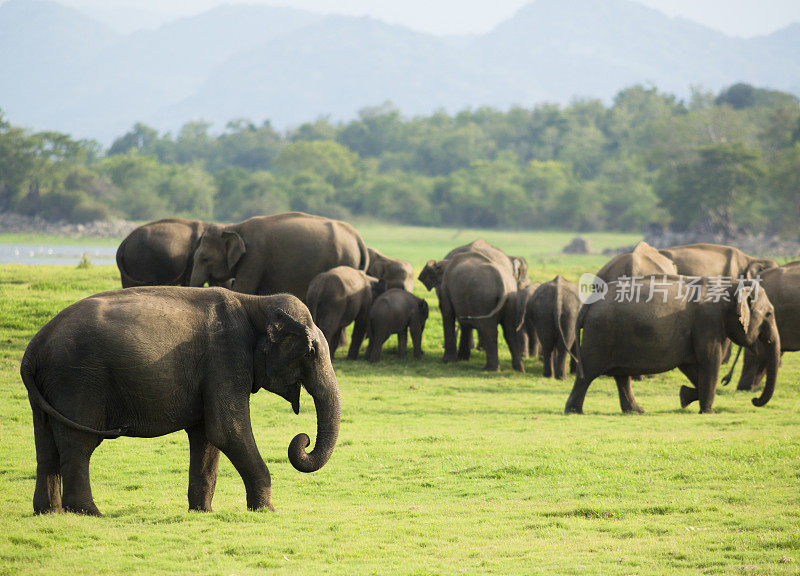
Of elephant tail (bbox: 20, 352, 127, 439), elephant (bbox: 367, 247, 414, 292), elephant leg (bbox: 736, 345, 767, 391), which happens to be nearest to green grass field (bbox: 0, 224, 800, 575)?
elephant tail (bbox: 20, 352, 127, 439)

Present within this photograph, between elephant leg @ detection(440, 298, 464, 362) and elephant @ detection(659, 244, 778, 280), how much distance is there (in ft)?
13.9

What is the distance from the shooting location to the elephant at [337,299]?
1576 cm

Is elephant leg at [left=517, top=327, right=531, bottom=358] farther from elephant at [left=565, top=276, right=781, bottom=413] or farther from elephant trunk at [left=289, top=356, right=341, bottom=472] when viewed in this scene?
elephant trunk at [left=289, top=356, right=341, bottom=472]

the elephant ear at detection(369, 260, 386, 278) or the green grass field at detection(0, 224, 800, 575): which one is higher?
the elephant ear at detection(369, 260, 386, 278)

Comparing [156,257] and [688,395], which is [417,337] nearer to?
[156,257]

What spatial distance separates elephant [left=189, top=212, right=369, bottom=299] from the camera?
16844 millimetres

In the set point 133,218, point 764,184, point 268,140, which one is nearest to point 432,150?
point 268,140

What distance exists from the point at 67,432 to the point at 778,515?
5169mm

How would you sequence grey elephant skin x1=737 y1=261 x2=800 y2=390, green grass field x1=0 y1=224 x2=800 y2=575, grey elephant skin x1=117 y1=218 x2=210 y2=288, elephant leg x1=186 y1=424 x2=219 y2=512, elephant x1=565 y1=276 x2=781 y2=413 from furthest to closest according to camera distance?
grey elephant skin x1=117 y1=218 x2=210 y2=288 < grey elephant skin x1=737 y1=261 x2=800 y2=390 < elephant x1=565 y1=276 x2=781 y2=413 < elephant leg x1=186 y1=424 x2=219 y2=512 < green grass field x1=0 y1=224 x2=800 y2=575

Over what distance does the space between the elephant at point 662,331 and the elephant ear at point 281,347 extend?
5975mm

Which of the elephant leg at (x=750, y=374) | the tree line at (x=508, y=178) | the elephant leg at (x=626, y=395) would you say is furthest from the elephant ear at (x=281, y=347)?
the tree line at (x=508, y=178)

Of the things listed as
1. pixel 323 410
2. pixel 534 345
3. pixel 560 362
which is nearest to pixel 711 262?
pixel 534 345

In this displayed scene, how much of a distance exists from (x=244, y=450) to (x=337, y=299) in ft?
28.0

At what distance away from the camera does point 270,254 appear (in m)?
17.0
